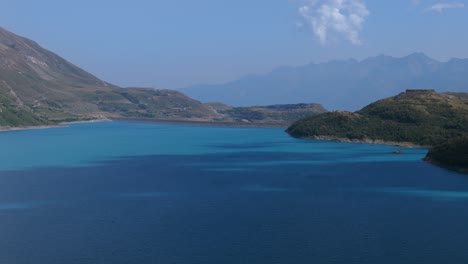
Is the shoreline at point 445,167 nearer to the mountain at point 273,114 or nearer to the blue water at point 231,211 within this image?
the blue water at point 231,211

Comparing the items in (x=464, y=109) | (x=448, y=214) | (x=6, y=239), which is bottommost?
(x=6, y=239)

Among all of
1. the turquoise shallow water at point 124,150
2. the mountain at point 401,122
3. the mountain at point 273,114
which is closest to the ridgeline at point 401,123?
the mountain at point 401,122

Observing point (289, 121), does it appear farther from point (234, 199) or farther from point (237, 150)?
point (234, 199)

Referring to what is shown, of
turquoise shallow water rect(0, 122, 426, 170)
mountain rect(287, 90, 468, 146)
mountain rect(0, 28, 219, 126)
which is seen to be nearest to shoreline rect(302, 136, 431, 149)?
mountain rect(287, 90, 468, 146)

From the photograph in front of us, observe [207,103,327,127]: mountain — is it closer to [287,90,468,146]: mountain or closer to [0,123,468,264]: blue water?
[287,90,468,146]: mountain

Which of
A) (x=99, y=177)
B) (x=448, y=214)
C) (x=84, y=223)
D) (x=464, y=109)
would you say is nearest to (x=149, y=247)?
(x=84, y=223)

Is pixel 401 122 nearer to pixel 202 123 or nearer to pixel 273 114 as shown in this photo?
pixel 202 123
